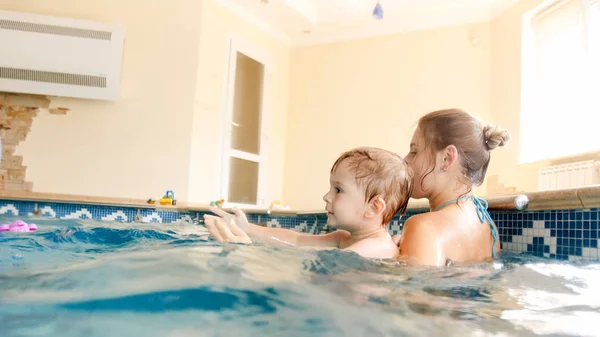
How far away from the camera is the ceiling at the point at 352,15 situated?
6840 mm

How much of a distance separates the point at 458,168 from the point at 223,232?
3.79 ft

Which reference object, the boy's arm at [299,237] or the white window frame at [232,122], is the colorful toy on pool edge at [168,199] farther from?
the boy's arm at [299,237]

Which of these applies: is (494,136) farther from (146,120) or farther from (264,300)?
(146,120)

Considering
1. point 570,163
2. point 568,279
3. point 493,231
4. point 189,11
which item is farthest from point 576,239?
point 189,11

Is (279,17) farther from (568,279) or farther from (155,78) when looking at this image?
(568,279)

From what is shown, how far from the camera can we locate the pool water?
0.70 meters

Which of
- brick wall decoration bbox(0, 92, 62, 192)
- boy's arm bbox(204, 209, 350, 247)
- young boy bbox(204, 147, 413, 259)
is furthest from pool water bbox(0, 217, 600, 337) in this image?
brick wall decoration bbox(0, 92, 62, 192)

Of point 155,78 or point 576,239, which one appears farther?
point 155,78

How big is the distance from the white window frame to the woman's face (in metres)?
4.62

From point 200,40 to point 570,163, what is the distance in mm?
4683

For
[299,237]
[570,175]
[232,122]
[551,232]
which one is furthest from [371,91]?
[551,232]

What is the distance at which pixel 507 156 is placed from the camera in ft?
20.8

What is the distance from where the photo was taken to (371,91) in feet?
25.1

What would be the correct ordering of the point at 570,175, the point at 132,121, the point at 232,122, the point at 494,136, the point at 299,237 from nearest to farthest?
the point at 494,136 < the point at 299,237 < the point at 570,175 < the point at 132,121 < the point at 232,122
